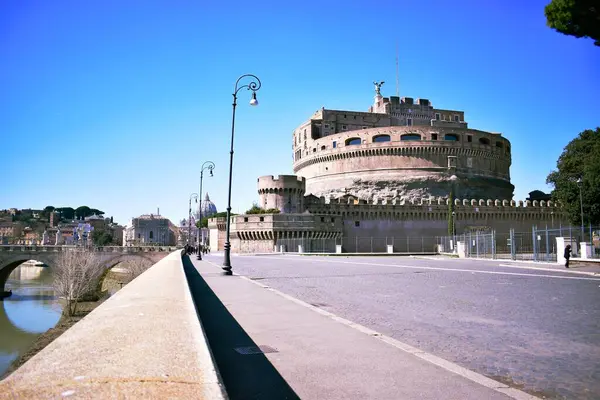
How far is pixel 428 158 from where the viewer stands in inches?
2616

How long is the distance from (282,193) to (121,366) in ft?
174

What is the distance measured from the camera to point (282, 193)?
5531cm

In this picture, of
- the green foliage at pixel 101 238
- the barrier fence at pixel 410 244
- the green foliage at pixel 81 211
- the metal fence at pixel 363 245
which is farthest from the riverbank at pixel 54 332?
the green foliage at pixel 81 211

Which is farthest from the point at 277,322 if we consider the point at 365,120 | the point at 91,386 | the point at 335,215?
the point at 365,120

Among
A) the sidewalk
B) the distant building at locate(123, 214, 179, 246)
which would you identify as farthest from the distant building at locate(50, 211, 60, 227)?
the sidewalk

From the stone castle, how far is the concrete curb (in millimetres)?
44459

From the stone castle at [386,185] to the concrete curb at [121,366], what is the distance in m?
44.5

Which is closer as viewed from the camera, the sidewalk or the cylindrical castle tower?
the sidewalk

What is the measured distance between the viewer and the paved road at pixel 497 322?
4.23 m

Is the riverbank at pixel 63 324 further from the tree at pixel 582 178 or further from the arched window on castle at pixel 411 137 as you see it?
the arched window on castle at pixel 411 137

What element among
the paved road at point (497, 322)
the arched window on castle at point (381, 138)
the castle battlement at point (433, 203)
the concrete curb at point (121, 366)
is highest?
the arched window on castle at point (381, 138)

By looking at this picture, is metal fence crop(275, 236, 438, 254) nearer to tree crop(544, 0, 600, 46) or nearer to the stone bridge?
the stone bridge

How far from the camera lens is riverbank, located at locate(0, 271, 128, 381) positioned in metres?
18.7

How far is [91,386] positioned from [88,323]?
5.22 ft
